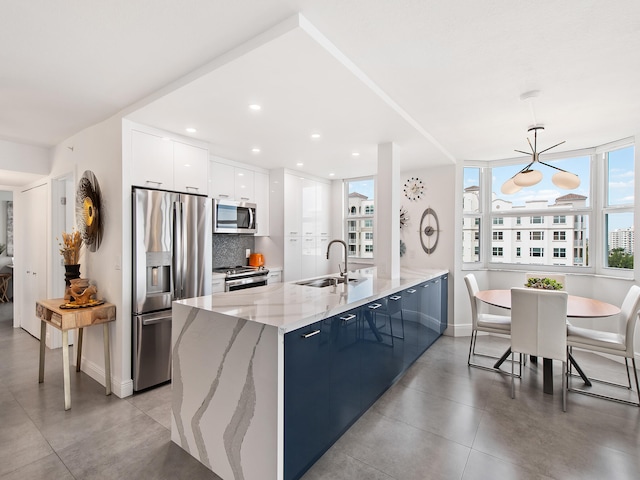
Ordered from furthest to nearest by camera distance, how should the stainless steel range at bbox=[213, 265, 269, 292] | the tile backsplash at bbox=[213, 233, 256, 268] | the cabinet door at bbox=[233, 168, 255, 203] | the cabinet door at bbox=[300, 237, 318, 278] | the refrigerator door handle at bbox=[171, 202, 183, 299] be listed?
the cabinet door at bbox=[300, 237, 318, 278] < the tile backsplash at bbox=[213, 233, 256, 268] < the cabinet door at bbox=[233, 168, 255, 203] < the stainless steel range at bbox=[213, 265, 269, 292] < the refrigerator door handle at bbox=[171, 202, 183, 299]

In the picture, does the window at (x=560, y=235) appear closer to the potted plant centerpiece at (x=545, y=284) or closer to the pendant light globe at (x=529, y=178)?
the potted plant centerpiece at (x=545, y=284)

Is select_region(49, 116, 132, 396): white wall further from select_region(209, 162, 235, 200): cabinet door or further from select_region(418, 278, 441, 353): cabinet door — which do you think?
select_region(418, 278, 441, 353): cabinet door

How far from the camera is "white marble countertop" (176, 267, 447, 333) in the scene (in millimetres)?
1728

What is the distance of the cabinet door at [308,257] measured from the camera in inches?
203

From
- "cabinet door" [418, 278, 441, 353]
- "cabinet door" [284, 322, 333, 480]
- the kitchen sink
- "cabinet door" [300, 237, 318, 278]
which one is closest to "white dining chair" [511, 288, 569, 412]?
"cabinet door" [418, 278, 441, 353]

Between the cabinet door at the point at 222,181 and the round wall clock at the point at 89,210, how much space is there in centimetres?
127

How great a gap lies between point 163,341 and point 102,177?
1663mm

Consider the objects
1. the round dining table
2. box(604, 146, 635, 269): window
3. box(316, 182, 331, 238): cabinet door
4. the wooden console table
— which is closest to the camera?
the wooden console table

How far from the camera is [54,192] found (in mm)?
3963

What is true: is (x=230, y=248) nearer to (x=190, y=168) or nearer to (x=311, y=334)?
(x=190, y=168)

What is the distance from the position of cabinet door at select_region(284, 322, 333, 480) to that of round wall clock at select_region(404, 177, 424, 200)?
349 cm

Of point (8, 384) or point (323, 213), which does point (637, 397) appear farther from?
point (8, 384)

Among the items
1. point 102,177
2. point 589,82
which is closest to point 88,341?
point 102,177

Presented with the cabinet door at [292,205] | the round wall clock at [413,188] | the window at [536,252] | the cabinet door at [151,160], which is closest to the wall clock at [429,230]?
the round wall clock at [413,188]
